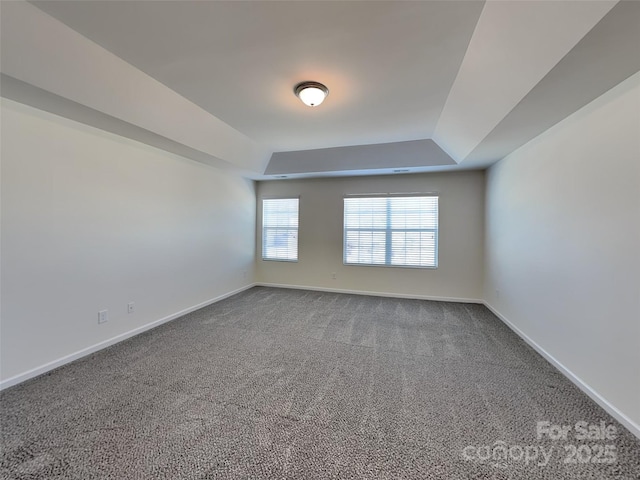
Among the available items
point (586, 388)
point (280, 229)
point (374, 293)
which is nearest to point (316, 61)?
point (586, 388)

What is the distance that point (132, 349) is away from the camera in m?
2.73

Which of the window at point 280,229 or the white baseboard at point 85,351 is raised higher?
the window at point 280,229

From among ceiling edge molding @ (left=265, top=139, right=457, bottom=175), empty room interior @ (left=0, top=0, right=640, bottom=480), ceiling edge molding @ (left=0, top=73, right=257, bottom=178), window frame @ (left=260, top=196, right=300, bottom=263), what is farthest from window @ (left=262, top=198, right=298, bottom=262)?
ceiling edge molding @ (left=0, top=73, right=257, bottom=178)

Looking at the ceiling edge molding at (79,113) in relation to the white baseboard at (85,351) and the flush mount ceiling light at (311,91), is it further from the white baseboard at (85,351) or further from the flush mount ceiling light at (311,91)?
the white baseboard at (85,351)

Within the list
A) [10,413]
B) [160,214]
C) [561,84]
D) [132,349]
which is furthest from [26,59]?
[561,84]


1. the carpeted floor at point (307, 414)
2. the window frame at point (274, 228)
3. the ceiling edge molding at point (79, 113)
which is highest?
the ceiling edge molding at point (79, 113)

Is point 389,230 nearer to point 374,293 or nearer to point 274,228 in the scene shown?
point 374,293

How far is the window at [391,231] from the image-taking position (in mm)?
4711

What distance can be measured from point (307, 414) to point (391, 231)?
372 cm

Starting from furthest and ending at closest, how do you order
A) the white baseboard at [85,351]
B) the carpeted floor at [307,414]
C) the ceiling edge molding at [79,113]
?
the white baseboard at [85,351] < the ceiling edge molding at [79,113] < the carpeted floor at [307,414]

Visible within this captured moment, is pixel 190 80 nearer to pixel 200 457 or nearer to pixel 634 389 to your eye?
pixel 200 457

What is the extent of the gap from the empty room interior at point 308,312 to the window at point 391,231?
1.00 metres

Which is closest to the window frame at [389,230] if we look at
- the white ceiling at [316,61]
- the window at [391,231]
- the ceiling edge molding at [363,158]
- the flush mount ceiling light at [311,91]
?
the window at [391,231]

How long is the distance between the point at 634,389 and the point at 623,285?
2.17ft
